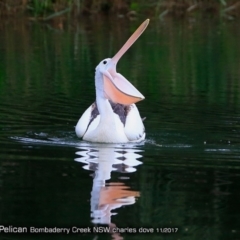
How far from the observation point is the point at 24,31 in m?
23.9

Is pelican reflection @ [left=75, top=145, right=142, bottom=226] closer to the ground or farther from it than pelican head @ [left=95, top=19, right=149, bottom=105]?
closer to the ground

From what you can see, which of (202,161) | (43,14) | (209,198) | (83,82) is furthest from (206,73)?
(43,14)

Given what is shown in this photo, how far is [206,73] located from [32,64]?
3.23 m

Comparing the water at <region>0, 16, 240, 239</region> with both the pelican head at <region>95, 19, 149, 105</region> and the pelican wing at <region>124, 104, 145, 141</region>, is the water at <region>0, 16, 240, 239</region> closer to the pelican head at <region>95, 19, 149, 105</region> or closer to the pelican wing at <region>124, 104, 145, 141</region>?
the pelican wing at <region>124, 104, 145, 141</region>

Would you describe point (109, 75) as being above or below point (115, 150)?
above

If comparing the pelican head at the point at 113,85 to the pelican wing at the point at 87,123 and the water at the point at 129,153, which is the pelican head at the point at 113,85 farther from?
the water at the point at 129,153

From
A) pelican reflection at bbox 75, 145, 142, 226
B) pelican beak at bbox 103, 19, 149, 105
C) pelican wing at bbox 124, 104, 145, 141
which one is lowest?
pelican reflection at bbox 75, 145, 142, 226

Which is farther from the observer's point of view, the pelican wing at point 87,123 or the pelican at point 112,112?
the pelican wing at point 87,123

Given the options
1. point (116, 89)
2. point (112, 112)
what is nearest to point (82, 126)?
point (112, 112)

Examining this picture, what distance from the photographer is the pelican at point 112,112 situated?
31.6ft

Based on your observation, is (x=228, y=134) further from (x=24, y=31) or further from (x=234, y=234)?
(x=24, y=31)

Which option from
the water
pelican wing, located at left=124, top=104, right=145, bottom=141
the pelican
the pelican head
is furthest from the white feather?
pelican wing, located at left=124, top=104, right=145, bottom=141

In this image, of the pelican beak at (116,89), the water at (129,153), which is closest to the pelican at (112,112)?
the pelican beak at (116,89)

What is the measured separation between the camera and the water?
6711mm
